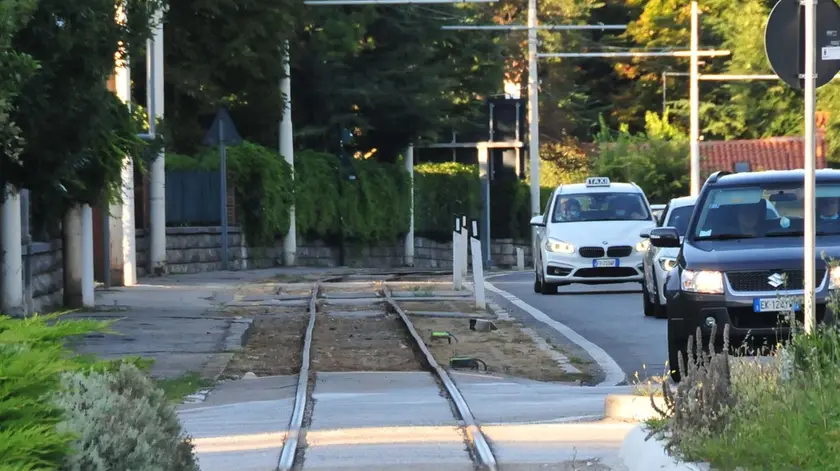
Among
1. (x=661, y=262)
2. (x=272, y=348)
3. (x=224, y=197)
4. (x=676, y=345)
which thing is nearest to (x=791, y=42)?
(x=676, y=345)

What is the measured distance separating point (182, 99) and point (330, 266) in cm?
685

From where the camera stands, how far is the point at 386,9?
44.5 meters

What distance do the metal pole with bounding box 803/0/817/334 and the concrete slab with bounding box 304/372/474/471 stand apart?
207 cm

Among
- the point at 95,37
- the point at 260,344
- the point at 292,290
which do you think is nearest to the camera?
the point at 95,37

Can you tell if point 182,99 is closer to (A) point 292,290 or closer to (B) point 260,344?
(A) point 292,290

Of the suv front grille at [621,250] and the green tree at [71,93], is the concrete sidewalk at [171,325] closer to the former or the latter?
the green tree at [71,93]

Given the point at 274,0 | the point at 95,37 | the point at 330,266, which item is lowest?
the point at 330,266

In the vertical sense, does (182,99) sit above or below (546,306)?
above

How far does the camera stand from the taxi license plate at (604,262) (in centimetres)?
2548

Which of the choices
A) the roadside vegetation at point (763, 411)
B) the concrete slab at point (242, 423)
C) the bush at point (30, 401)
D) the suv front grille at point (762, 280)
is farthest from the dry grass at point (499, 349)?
the bush at point (30, 401)

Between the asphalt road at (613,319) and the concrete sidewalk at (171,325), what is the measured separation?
376 cm

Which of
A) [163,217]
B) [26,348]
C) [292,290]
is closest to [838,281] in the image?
[26,348]

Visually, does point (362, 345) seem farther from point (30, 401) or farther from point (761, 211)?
point (30, 401)

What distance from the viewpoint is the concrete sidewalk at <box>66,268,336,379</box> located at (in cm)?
1593
